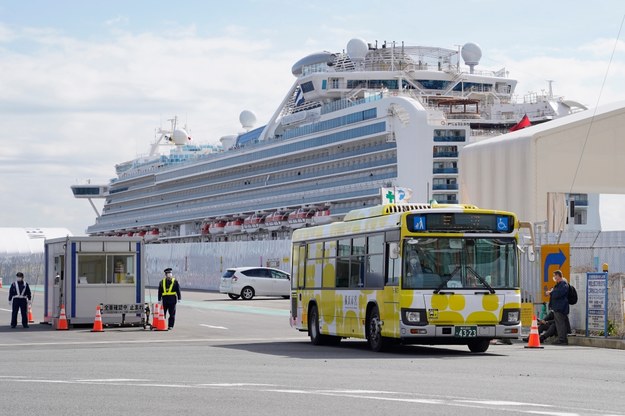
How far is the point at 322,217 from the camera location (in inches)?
3556

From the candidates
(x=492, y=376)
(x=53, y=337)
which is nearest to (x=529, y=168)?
(x=53, y=337)

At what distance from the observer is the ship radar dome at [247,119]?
402 feet

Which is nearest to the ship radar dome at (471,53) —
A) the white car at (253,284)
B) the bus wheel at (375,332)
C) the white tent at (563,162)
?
the white car at (253,284)

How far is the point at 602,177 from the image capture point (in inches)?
1225

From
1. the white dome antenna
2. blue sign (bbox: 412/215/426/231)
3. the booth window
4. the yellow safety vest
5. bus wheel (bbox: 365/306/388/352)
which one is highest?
the white dome antenna

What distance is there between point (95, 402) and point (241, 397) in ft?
4.59

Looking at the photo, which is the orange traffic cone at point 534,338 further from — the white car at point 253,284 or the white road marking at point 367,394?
the white car at point 253,284

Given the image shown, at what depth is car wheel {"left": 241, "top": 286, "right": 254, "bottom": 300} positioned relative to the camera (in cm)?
5169

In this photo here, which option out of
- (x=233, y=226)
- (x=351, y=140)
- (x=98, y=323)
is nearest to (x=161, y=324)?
(x=98, y=323)

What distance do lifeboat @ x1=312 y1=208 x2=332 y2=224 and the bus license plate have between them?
70.4m

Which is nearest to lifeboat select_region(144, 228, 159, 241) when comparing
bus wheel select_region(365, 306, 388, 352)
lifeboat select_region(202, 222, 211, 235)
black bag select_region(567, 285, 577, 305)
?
lifeboat select_region(202, 222, 211, 235)

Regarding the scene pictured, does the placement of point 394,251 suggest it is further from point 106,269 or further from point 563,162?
point 563,162

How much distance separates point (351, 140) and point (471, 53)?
635 inches

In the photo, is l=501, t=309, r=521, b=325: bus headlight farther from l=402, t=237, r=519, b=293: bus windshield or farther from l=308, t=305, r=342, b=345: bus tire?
l=308, t=305, r=342, b=345: bus tire
